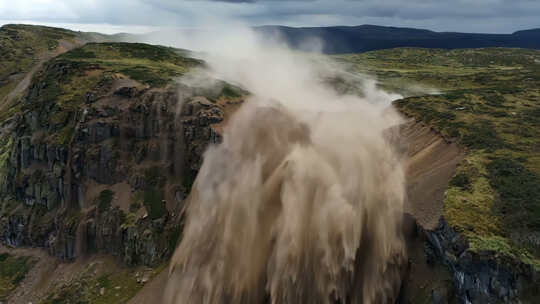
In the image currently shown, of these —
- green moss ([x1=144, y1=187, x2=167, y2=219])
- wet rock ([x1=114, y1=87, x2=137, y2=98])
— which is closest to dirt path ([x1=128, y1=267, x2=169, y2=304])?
green moss ([x1=144, y1=187, x2=167, y2=219])

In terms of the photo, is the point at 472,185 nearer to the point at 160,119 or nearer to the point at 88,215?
the point at 160,119

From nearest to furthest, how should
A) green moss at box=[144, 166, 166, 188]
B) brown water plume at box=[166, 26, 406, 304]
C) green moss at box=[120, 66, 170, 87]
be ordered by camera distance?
1. brown water plume at box=[166, 26, 406, 304]
2. green moss at box=[144, 166, 166, 188]
3. green moss at box=[120, 66, 170, 87]

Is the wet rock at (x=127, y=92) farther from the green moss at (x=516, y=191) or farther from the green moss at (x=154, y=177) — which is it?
the green moss at (x=516, y=191)

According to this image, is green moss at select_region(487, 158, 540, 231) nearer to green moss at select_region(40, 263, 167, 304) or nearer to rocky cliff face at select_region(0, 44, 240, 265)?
rocky cliff face at select_region(0, 44, 240, 265)

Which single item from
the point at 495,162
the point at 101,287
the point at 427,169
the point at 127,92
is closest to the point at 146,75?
the point at 127,92

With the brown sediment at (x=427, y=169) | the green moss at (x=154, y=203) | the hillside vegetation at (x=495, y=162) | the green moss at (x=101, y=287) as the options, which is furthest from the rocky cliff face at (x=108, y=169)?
the hillside vegetation at (x=495, y=162)
